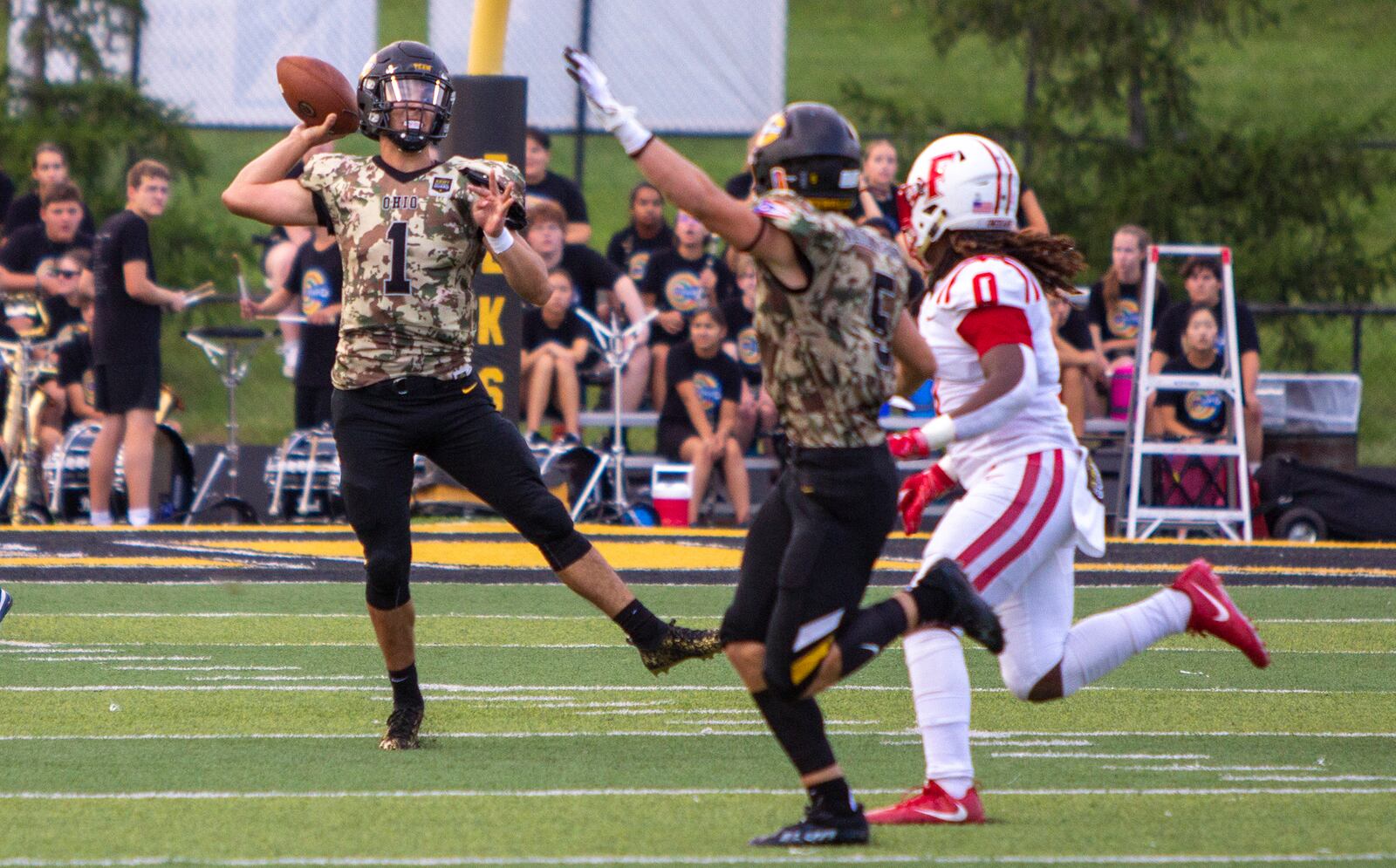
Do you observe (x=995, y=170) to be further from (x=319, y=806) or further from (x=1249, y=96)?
(x=1249, y=96)

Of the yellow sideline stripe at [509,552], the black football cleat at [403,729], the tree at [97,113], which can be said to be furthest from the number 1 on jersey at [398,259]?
the tree at [97,113]

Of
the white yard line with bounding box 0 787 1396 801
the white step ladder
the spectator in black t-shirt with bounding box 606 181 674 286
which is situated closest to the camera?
the white yard line with bounding box 0 787 1396 801

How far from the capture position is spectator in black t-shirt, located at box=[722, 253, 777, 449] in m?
13.0

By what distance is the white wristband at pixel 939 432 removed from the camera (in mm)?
4953

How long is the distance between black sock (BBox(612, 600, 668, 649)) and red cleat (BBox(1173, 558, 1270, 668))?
5.00 feet

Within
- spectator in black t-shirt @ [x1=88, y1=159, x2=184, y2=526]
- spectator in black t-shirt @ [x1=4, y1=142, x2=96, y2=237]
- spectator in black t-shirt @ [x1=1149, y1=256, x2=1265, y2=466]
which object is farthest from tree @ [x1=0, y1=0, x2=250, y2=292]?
spectator in black t-shirt @ [x1=1149, y1=256, x2=1265, y2=466]

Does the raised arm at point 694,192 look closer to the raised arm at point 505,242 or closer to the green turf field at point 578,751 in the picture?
the raised arm at point 505,242

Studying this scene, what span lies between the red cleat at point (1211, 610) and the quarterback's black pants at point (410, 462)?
5.86 feet

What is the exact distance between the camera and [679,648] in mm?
6230

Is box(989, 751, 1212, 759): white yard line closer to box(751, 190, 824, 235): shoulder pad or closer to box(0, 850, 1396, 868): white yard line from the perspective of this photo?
box(0, 850, 1396, 868): white yard line

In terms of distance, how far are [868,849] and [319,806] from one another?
138cm

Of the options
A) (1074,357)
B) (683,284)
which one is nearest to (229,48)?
(683,284)

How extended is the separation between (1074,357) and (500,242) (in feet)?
24.9

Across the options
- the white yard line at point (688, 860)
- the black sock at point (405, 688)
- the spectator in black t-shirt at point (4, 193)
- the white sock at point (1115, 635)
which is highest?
the spectator in black t-shirt at point (4, 193)
